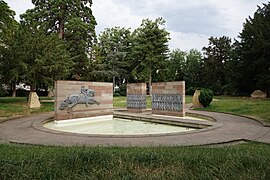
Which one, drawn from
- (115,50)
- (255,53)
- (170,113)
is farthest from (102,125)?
(115,50)

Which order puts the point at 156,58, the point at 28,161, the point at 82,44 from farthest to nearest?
the point at 156,58, the point at 82,44, the point at 28,161

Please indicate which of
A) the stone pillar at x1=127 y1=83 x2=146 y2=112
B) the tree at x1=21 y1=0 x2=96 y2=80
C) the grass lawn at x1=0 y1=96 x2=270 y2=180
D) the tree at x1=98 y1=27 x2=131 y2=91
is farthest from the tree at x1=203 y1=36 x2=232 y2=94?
the grass lawn at x1=0 y1=96 x2=270 y2=180

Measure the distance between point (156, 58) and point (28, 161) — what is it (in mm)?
30302

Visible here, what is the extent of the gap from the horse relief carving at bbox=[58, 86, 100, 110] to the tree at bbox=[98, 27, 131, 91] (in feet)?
74.4

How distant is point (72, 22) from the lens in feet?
85.3

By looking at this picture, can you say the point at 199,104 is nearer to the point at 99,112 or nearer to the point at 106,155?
the point at 99,112

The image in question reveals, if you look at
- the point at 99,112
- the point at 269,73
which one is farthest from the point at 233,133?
the point at 269,73

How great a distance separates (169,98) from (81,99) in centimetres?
449

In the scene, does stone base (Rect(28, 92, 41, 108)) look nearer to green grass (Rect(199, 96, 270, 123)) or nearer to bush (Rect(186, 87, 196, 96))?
green grass (Rect(199, 96, 270, 123))

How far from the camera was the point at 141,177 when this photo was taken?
9.73 feet

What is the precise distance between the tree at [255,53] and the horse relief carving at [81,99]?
18.6 m

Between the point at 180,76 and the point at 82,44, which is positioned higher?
the point at 82,44

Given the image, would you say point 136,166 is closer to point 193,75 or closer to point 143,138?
point 143,138

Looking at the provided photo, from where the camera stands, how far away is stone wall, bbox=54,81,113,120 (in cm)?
999
